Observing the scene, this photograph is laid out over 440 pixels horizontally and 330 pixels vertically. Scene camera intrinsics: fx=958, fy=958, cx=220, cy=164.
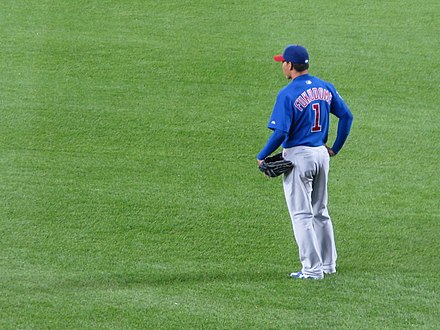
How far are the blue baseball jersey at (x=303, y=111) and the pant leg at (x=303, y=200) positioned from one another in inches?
4.0

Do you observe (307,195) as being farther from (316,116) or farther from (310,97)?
(310,97)

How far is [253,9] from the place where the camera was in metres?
13.0

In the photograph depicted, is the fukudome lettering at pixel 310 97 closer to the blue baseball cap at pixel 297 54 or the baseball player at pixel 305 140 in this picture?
the baseball player at pixel 305 140

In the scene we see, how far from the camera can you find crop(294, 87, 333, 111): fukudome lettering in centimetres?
706

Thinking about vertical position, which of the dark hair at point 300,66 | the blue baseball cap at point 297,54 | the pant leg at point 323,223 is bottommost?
the pant leg at point 323,223

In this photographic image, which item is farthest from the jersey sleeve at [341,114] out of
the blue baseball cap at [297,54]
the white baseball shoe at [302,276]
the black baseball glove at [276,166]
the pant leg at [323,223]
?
the white baseball shoe at [302,276]

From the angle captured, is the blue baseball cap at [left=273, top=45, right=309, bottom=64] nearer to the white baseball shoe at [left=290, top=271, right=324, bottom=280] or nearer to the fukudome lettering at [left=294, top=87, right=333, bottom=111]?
the fukudome lettering at [left=294, top=87, right=333, bottom=111]

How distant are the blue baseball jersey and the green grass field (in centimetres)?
110

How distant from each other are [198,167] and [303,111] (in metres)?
2.81

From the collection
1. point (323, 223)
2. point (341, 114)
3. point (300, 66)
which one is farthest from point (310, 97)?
point (323, 223)

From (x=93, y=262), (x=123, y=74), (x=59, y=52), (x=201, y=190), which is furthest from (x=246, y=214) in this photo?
(x=59, y=52)

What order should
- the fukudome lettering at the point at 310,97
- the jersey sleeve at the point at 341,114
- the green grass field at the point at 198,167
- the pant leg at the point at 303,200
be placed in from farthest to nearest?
1. the jersey sleeve at the point at 341,114
2. the pant leg at the point at 303,200
3. the fukudome lettering at the point at 310,97
4. the green grass field at the point at 198,167

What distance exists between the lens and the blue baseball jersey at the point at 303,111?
23.1ft

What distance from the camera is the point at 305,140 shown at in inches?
283
